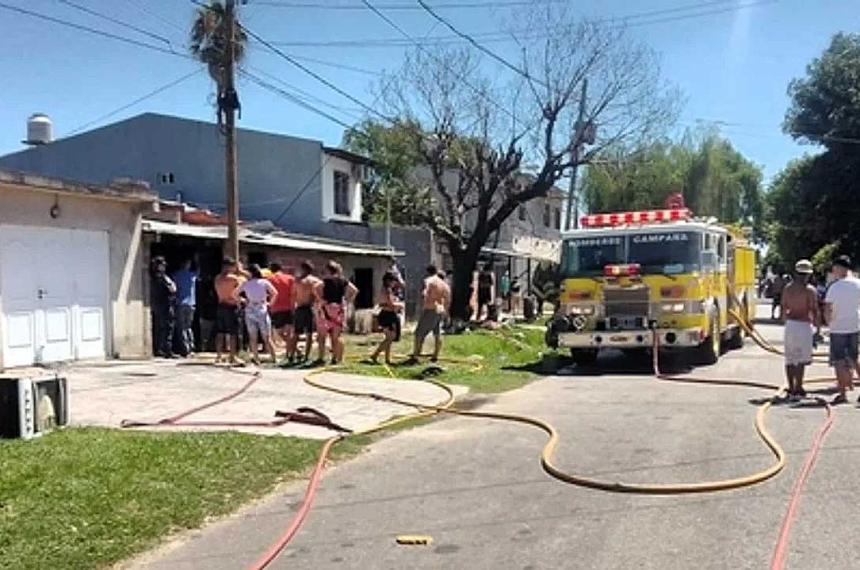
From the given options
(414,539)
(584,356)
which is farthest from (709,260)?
(414,539)

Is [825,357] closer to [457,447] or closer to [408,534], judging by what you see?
[457,447]

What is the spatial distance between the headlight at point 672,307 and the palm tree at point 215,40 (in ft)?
30.0

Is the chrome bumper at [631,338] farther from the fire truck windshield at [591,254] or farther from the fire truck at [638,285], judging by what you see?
the fire truck windshield at [591,254]

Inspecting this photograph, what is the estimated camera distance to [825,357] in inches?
690

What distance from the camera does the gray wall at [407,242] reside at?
31.2 metres

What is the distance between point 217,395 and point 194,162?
812 inches

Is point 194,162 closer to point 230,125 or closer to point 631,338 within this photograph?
point 230,125

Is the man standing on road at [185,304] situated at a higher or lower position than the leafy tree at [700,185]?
lower

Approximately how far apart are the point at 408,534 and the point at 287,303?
9.94 meters

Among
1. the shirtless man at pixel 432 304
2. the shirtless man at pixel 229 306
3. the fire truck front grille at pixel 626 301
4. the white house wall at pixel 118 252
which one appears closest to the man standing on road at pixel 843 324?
the fire truck front grille at pixel 626 301

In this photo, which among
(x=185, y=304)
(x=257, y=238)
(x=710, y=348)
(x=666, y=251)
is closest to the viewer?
(x=666, y=251)

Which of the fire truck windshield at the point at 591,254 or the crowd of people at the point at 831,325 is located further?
the fire truck windshield at the point at 591,254

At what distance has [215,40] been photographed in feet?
62.2

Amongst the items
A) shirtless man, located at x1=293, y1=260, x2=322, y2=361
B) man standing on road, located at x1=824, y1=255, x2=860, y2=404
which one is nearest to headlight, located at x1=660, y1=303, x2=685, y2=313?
man standing on road, located at x1=824, y1=255, x2=860, y2=404
